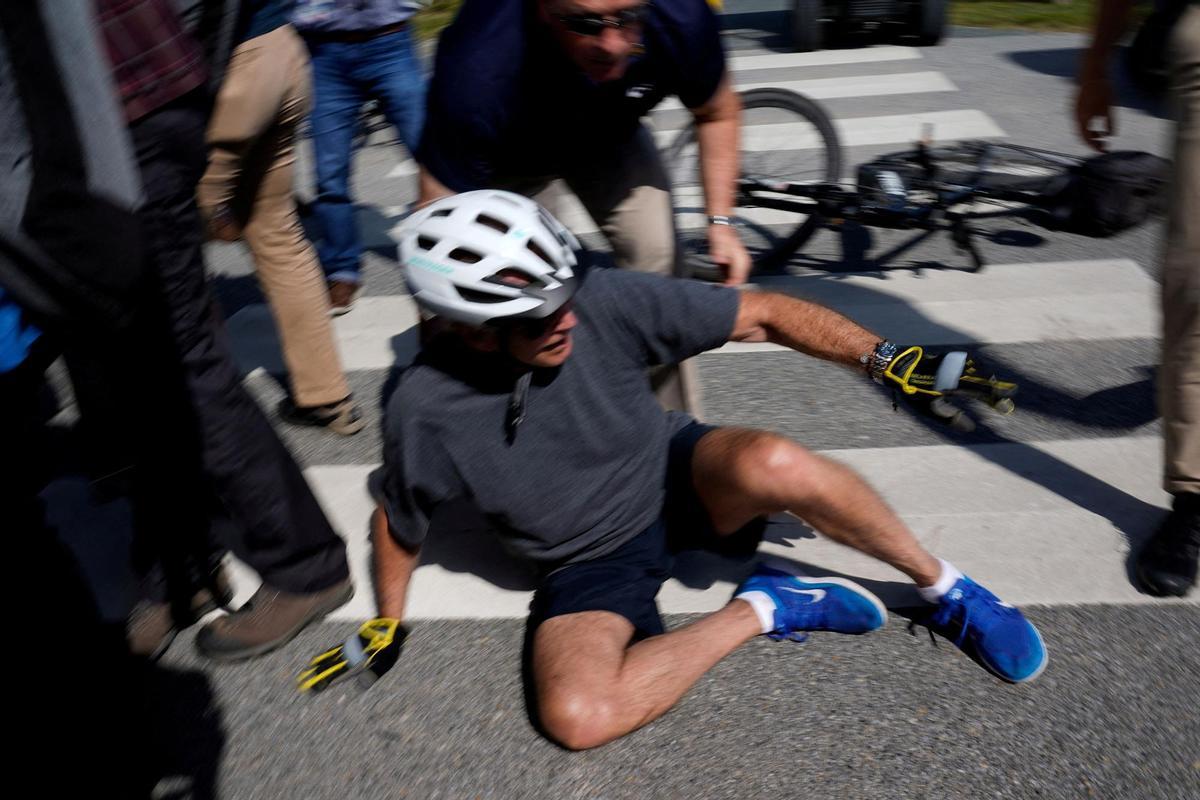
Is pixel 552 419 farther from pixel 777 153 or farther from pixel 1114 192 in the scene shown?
pixel 777 153

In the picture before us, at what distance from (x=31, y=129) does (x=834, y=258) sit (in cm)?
399

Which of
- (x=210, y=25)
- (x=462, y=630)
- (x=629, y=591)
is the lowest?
(x=462, y=630)

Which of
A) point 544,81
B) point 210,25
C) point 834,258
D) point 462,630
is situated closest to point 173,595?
point 462,630

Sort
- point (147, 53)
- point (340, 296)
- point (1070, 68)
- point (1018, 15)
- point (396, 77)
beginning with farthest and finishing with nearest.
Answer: point (1018, 15)
point (1070, 68)
point (340, 296)
point (396, 77)
point (147, 53)


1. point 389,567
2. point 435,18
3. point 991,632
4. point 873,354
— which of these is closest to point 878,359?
point 873,354

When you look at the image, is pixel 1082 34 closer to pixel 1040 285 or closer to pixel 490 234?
pixel 1040 285

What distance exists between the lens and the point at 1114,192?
4.16 m

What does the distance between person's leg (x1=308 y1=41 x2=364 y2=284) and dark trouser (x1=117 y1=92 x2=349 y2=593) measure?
2.10 metres

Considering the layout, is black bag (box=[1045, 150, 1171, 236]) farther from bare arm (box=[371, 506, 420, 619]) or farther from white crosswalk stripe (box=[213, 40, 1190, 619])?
bare arm (box=[371, 506, 420, 619])

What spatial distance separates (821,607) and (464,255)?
4.21 feet

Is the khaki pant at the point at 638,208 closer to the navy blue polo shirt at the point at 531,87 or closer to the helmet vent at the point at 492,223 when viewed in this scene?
the navy blue polo shirt at the point at 531,87

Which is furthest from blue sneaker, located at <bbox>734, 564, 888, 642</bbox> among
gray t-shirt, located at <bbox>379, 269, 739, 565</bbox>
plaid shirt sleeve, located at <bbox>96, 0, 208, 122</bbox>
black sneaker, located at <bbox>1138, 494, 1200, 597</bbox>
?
plaid shirt sleeve, located at <bbox>96, 0, 208, 122</bbox>

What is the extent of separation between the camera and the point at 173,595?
2975 millimetres

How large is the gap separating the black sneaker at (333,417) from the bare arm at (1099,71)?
108 inches
